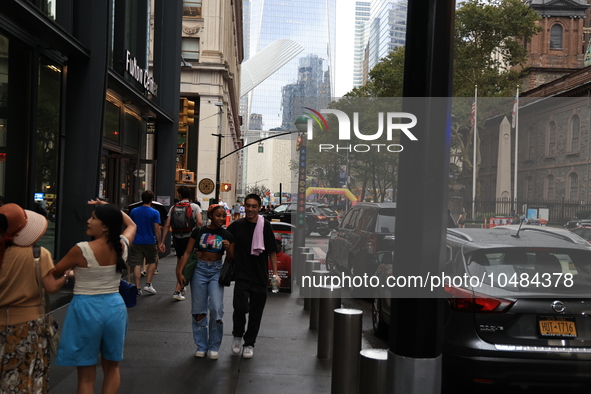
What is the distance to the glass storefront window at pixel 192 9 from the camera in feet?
147

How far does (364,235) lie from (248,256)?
3.48 meters

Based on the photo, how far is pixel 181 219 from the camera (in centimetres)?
1182

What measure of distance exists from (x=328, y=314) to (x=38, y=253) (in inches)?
157

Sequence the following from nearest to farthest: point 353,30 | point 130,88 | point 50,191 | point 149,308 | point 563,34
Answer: point 149,308, point 50,191, point 130,88, point 353,30, point 563,34

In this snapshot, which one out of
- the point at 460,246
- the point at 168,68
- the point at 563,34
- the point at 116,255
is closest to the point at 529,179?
the point at 460,246

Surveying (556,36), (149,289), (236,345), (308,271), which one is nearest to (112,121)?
(149,289)

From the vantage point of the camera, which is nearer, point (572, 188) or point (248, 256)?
point (248, 256)

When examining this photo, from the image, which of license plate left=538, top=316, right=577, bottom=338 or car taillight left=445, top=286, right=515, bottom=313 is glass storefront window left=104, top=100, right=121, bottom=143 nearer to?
car taillight left=445, top=286, right=515, bottom=313

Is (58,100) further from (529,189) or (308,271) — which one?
(529,189)

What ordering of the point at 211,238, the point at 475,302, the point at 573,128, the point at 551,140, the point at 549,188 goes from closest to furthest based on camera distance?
the point at 475,302 → the point at 211,238 → the point at 549,188 → the point at 551,140 → the point at 573,128

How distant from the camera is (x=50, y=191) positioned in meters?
11.1

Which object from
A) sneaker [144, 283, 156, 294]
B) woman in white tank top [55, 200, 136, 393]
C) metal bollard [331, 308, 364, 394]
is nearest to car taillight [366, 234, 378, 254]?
sneaker [144, 283, 156, 294]

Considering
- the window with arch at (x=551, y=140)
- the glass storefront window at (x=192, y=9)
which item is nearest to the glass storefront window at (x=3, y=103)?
the window with arch at (x=551, y=140)

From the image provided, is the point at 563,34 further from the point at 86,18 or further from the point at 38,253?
the point at 38,253
